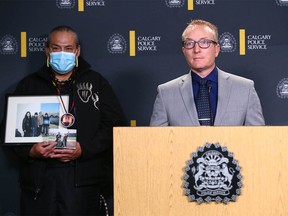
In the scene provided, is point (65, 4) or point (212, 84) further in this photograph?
point (65, 4)

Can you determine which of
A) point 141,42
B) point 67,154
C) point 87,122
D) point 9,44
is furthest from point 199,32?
point 9,44

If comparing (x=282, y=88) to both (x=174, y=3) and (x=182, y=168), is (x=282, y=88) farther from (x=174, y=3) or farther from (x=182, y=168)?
(x=182, y=168)

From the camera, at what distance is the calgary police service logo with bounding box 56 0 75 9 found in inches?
145

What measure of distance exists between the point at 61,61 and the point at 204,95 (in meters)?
0.97

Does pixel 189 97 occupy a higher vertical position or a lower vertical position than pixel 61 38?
lower

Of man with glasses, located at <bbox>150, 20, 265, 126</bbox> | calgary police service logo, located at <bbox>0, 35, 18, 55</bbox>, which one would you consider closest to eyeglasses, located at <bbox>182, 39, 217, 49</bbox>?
man with glasses, located at <bbox>150, 20, 265, 126</bbox>

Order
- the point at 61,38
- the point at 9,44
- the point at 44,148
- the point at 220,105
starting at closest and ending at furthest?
the point at 220,105
the point at 44,148
the point at 61,38
the point at 9,44

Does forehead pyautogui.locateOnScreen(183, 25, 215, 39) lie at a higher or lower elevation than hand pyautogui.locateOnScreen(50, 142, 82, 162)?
higher

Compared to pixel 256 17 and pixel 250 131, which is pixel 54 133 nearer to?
pixel 250 131

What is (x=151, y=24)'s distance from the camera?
3.66 m

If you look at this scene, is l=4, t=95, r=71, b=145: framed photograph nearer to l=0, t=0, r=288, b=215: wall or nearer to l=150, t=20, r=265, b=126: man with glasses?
l=150, t=20, r=265, b=126: man with glasses

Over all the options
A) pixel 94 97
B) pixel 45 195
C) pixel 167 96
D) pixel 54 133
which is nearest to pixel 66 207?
pixel 45 195

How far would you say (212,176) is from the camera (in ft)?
6.27

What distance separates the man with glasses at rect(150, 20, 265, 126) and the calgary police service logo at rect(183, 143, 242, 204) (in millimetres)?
518
